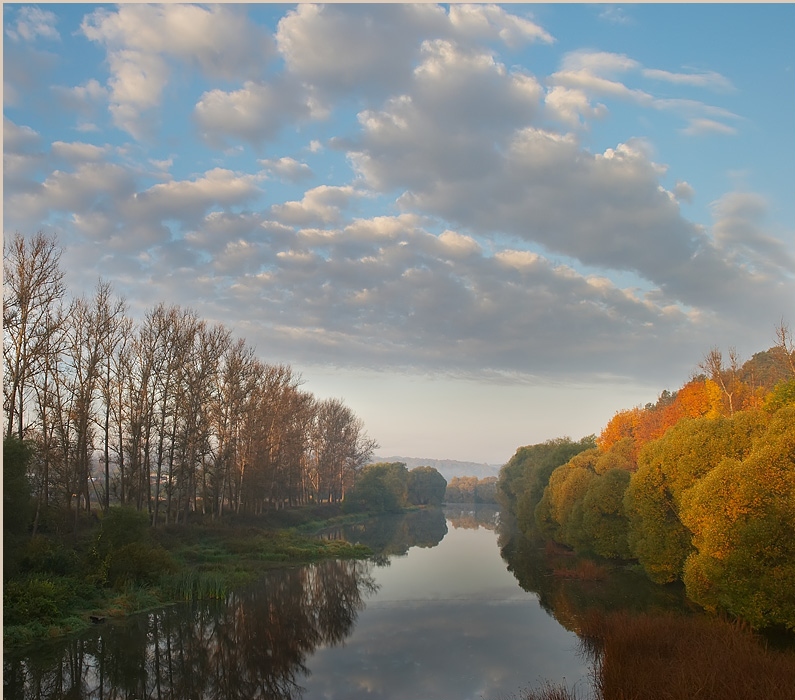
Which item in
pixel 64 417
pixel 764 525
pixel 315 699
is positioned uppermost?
pixel 64 417

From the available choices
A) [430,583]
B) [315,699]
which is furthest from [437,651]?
[430,583]

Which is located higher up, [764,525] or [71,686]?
[764,525]

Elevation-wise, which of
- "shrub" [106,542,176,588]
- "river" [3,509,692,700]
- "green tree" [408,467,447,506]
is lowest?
"green tree" [408,467,447,506]

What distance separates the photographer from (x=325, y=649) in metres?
21.4

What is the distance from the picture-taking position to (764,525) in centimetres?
1945

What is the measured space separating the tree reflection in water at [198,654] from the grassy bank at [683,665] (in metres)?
8.11

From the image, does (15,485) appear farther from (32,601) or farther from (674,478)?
(674,478)

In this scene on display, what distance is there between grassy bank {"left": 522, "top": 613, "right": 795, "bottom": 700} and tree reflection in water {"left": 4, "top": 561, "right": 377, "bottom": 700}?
811 cm

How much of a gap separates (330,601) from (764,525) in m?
19.3

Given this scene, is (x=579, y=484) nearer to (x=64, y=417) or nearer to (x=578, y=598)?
(x=578, y=598)

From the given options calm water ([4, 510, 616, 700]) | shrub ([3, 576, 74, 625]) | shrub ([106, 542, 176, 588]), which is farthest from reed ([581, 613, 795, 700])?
shrub ([106, 542, 176, 588])

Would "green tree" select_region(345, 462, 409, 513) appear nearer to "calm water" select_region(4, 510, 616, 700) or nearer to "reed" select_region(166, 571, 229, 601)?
"calm water" select_region(4, 510, 616, 700)

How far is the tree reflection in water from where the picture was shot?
1652cm

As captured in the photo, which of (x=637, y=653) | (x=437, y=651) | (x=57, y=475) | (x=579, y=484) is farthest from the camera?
(x=579, y=484)
